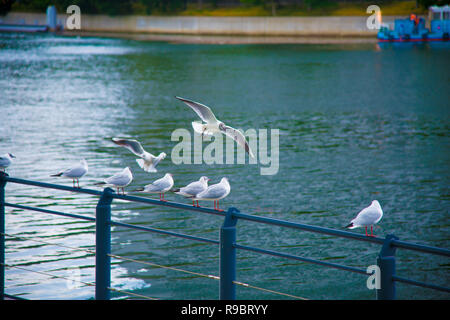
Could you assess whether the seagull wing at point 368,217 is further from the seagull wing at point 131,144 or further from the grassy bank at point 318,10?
the grassy bank at point 318,10

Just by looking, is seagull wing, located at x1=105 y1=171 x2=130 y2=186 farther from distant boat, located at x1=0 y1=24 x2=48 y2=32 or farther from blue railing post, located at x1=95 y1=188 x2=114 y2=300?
distant boat, located at x1=0 y1=24 x2=48 y2=32

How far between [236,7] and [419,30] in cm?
2838

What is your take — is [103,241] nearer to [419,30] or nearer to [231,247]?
[231,247]

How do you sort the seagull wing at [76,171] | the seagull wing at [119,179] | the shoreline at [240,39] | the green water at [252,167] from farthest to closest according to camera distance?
1. the shoreline at [240,39]
2. the green water at [252,167]
3. the seagull wing at [76,171]
4. the seagull wing at [119,179]

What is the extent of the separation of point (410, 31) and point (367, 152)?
176 ft

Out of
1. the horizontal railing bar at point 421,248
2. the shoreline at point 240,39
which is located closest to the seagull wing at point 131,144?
the horizontal railing bar at point 421,248

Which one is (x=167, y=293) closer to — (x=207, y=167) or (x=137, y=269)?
(x=137, y=269)

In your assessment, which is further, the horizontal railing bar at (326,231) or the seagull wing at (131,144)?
the seagull wing at (131,144)

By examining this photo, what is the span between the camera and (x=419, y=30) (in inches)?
2768

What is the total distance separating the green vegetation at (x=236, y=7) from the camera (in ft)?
258

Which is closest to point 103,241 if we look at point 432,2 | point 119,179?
point 119,179

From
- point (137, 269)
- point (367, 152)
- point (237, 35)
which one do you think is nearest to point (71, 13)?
point (237, 35)

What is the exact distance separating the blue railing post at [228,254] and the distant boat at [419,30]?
223 ft

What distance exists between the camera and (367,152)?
19375 mm
